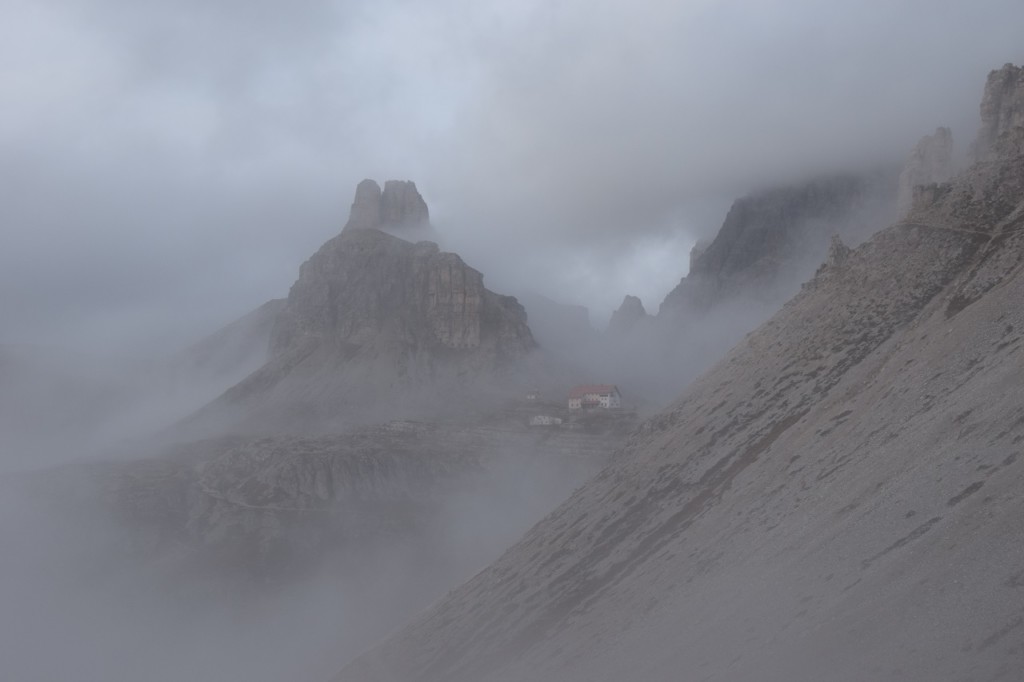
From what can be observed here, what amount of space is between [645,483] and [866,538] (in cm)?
2506

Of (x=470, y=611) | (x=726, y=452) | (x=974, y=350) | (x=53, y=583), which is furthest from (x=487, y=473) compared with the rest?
(x=974, y=350)

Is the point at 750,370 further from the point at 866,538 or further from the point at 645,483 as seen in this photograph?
the point at 866,538

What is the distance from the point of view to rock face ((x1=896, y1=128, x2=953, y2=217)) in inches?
3588

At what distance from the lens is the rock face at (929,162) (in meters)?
91.1

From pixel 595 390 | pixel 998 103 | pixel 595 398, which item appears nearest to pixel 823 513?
pixel 998 103

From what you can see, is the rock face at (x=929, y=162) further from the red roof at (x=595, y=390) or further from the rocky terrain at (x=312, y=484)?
the red roof at (x=595, y=390)

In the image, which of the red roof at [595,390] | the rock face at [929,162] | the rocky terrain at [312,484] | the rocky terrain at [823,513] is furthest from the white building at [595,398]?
the rocky terrain at [823,513]

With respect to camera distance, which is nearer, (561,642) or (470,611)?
(561,642)

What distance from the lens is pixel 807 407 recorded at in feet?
159

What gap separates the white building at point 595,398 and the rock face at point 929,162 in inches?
3472

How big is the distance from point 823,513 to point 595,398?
14276cm

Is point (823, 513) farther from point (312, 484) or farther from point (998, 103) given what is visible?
point (312, 484)

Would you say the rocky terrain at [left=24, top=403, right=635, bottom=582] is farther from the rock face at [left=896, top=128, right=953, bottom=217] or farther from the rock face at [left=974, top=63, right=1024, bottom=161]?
the rock face at [left=974, top=63, right=1024, bottom=161]

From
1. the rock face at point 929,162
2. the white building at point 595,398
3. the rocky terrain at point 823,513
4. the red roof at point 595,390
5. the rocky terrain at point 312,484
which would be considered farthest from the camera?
the red roof at point 595,390
